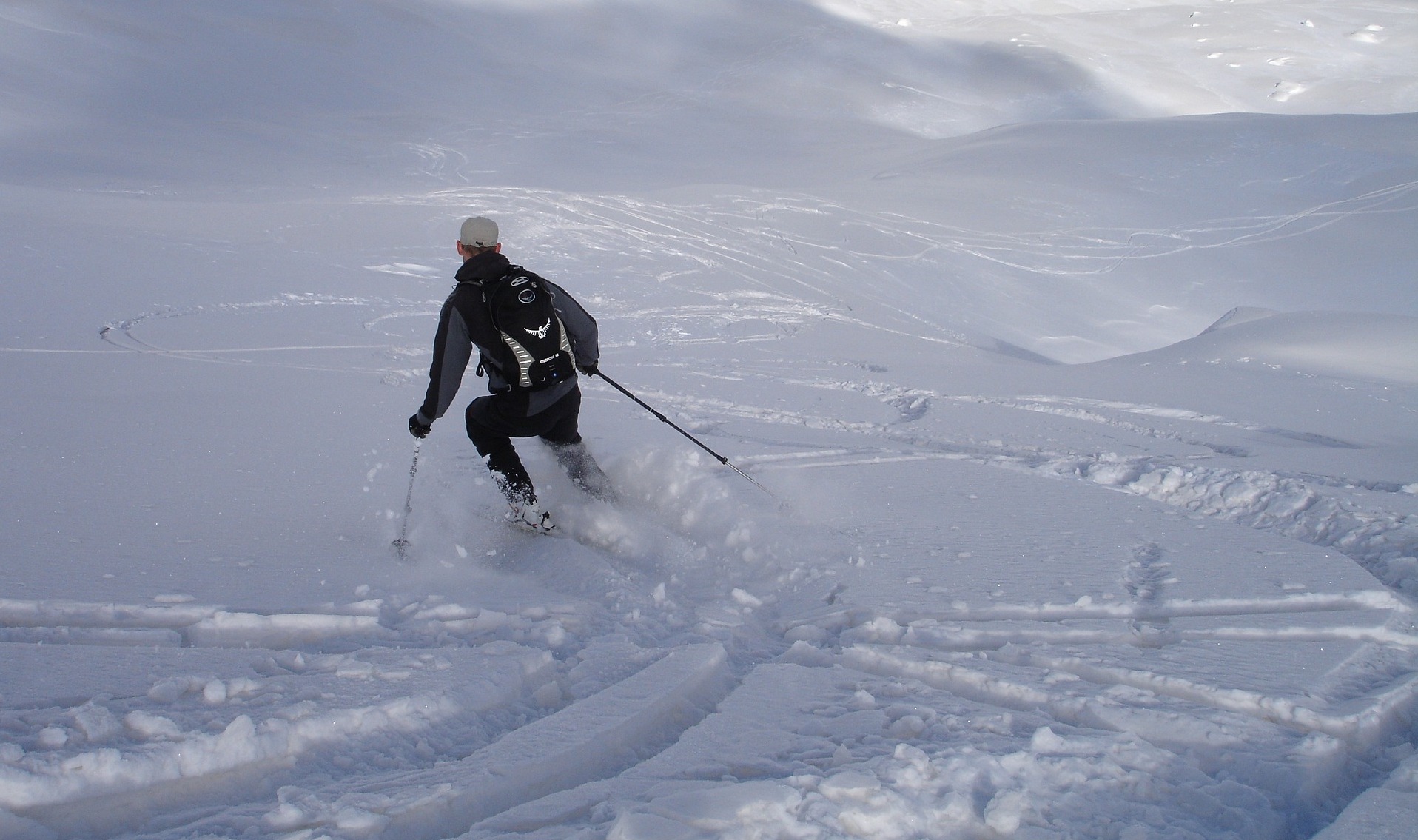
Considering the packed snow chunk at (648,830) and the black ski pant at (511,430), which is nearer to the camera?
the packed snow chunk at (648,830)

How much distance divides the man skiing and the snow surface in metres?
0.28

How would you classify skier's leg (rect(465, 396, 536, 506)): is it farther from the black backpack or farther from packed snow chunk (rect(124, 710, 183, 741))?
packed snow chunk (rect(124, 710, 183, 741))

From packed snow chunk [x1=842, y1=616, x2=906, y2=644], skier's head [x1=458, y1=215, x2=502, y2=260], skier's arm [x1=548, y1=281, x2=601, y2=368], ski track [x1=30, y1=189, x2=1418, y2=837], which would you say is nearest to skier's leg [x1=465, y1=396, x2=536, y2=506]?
ski track [x1=30, y1=189, x2=1418, y2=837]

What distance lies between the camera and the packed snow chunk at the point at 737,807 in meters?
1.86

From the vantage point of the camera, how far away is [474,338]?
3863 mm

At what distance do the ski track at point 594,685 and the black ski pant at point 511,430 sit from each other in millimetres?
384

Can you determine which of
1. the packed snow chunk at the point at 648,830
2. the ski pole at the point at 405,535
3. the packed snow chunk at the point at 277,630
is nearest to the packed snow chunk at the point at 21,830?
the packed snow chunk at the point at 277,630

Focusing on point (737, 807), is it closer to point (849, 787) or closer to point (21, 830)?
point (849, 787)

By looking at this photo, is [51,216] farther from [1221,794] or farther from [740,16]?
[740,16]

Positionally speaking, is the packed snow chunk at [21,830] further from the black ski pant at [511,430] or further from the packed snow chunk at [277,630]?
the black ski pant at [511,430]

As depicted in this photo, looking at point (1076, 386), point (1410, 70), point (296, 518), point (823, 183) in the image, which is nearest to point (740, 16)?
point (823, 183)

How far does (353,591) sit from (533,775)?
4.53 feet

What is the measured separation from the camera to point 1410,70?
2422 centimetres

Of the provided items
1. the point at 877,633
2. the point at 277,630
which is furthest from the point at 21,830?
the point at 877,633
